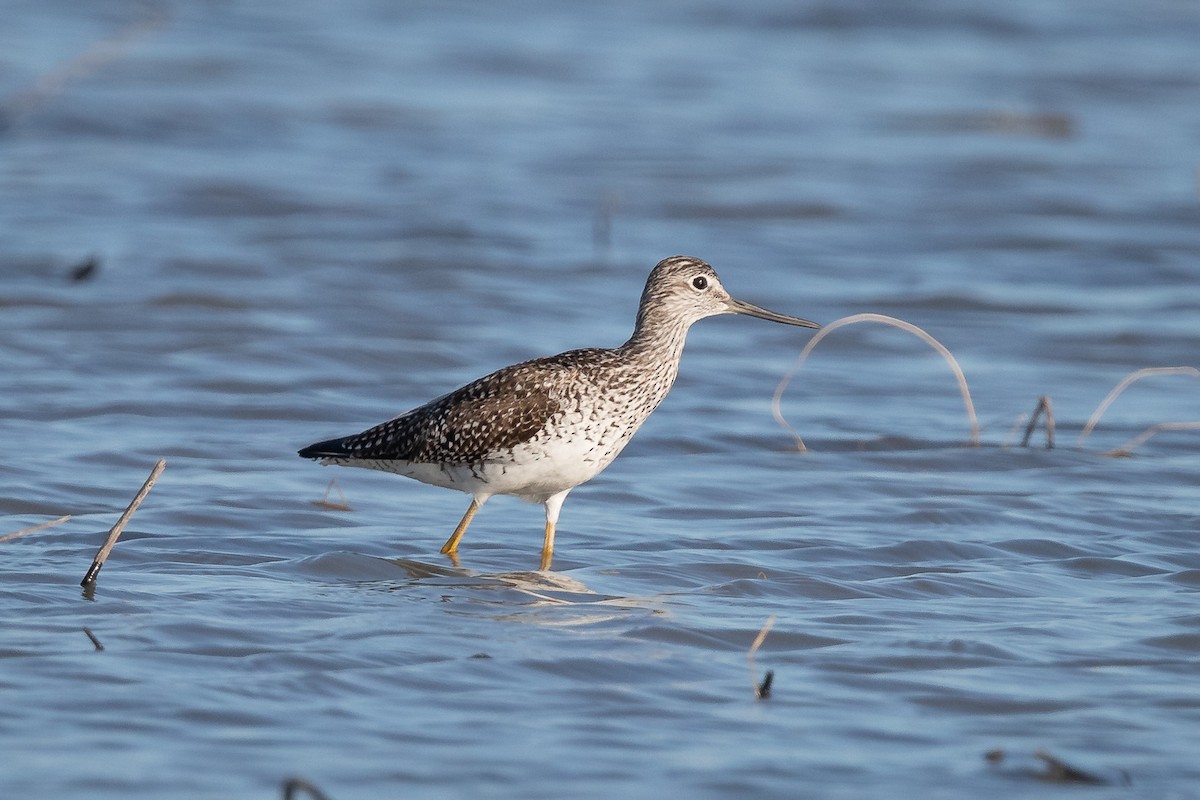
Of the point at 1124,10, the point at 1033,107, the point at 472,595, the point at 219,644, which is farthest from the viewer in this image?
the point at 1124,10

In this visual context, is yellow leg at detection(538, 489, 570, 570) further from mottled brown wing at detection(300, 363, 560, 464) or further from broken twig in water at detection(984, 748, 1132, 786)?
broken twig in water at detection(984, 748, 1132, 786)

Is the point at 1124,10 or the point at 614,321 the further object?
the point at 1124,10

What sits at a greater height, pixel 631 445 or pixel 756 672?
pixel 756 672

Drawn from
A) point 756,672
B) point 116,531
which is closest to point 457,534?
point 116,531

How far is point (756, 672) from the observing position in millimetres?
6609

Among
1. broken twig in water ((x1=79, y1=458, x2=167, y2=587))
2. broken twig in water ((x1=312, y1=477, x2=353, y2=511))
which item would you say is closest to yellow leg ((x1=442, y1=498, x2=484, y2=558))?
broken twig in water ((x1=312, y1=477, x2=353, y2=511))

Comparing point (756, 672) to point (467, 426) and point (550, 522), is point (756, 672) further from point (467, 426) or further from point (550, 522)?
point (467, 426)

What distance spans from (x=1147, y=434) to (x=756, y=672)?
4.96 metres

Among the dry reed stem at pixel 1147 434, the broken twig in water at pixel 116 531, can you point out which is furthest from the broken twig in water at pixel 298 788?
the dry reed stem at pixel 1147 434

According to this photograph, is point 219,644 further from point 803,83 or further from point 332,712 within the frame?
point 803,83

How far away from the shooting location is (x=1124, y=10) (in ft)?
100

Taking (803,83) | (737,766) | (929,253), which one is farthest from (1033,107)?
(737,766)

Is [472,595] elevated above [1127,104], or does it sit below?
below

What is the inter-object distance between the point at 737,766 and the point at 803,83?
20.1m
